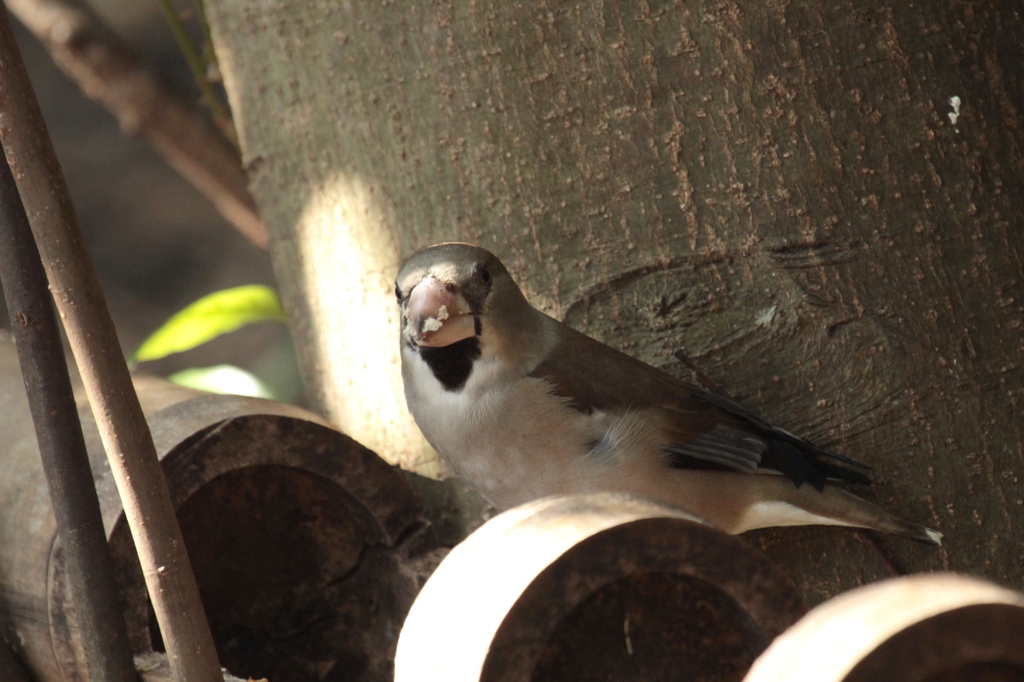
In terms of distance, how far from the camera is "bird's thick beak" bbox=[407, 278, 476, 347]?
1.61 m

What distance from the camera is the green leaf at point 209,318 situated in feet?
8.05

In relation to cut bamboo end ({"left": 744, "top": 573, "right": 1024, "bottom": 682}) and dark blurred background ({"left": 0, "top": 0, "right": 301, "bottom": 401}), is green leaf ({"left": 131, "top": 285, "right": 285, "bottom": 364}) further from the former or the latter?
dark blurred background ({"left": 0, "top": 0, "right": 301, "bottom": 401})

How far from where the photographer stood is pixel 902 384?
160cm

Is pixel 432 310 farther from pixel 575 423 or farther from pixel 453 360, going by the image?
pixel 575 423

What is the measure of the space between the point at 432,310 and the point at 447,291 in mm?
38

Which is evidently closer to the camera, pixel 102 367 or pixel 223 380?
pixel 102 367

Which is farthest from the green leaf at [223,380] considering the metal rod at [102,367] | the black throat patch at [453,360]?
the metal rod at [102,367]

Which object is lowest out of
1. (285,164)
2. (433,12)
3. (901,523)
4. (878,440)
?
(901,523)

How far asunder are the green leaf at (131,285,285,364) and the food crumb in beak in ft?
3.40

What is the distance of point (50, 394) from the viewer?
4.05 feet

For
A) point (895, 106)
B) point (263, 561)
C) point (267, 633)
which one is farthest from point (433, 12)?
point (267, 633)

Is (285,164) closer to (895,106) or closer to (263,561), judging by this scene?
(263,561)

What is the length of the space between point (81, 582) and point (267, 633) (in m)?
0.54

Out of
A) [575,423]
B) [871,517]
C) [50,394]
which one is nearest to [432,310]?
[575,423]
